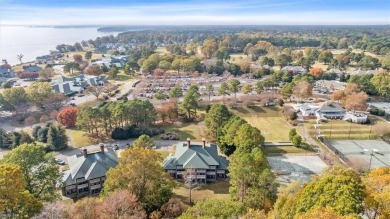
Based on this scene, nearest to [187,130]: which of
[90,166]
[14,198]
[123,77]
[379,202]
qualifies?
[90,166]

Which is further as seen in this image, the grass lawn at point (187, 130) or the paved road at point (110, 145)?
the grass lawn at point (187, 130)

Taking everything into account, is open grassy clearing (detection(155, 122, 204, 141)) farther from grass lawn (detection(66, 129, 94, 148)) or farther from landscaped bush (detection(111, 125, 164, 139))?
grass lawn (detection(66, 129, 94, 148))

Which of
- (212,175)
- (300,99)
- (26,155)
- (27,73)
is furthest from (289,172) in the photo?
(27,73)

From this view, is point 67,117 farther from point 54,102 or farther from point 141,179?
point 141,179

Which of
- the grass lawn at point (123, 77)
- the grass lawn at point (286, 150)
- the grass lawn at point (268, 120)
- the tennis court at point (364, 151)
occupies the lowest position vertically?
the tennis court at point (364, 151)

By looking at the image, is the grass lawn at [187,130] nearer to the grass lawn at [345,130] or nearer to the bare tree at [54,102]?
the grass lawn at [345,130]

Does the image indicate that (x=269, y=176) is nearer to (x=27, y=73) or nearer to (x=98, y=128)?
(x=98, y=128)

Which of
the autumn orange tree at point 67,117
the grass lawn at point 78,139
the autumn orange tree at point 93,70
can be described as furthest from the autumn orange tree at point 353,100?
the autumn orange tree at point 93,70

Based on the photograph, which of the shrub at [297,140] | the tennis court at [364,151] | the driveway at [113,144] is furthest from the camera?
the shrub at [297,140]
